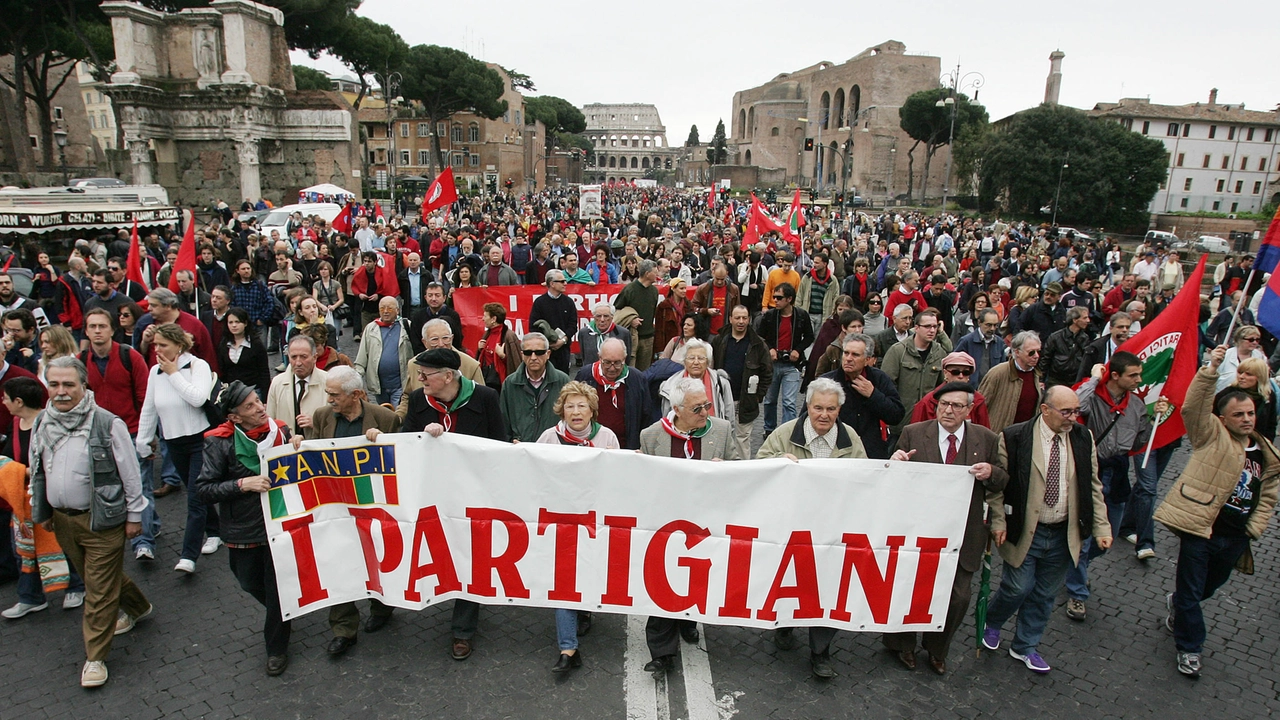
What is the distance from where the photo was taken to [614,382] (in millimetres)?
5082

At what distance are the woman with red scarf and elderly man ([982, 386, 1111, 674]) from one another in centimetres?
411

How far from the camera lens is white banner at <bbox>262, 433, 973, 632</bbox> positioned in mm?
4008

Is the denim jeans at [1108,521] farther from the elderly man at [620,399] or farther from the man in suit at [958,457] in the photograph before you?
the elderly man at [620,399]

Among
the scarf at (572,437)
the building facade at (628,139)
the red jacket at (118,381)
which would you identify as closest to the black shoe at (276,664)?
the scarf at (572,437)

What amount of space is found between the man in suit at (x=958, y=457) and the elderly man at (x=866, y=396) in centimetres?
90

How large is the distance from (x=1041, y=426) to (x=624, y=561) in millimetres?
2417

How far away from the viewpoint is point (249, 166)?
102 ft

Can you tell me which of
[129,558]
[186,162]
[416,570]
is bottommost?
[129,558]

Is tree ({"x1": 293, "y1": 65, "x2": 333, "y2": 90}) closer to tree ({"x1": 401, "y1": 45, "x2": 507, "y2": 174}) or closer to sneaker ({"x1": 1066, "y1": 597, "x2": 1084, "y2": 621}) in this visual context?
tree ({"x1": 401, "y1": 45, "x2": 507, "y2": 174})

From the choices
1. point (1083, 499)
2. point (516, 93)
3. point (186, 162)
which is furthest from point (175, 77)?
point (516, 93)

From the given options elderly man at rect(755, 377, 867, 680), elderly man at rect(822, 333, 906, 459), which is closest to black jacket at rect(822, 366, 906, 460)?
elderly man at rect(822, 333, 906, 459)

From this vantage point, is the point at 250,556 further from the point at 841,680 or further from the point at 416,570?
the point at 841,680

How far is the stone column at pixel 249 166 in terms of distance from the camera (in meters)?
30.7

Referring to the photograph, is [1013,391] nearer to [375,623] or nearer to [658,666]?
[658,666]
